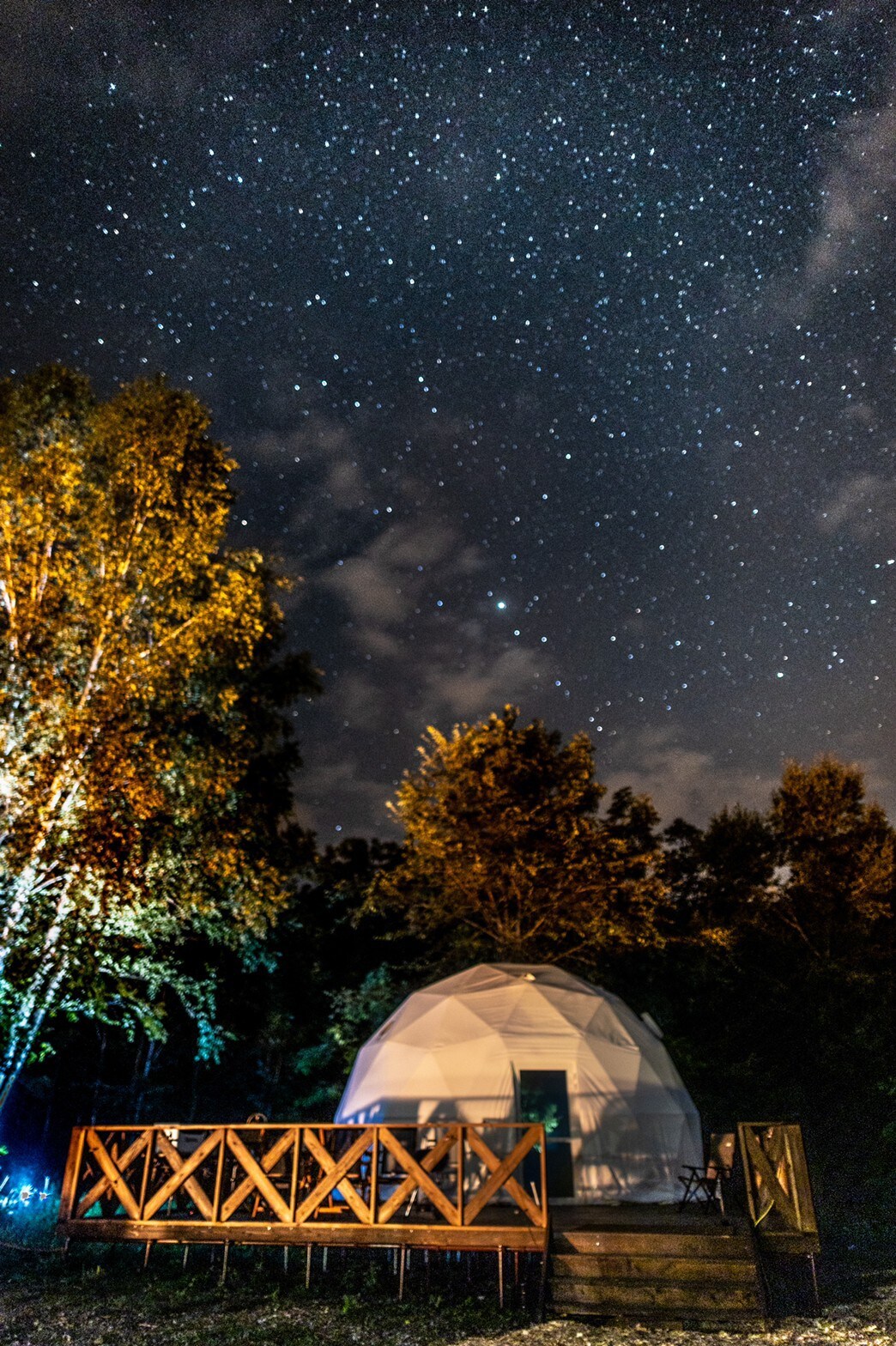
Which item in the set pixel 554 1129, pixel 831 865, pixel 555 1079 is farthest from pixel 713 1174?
pixel 831 865

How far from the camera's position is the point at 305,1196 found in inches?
398

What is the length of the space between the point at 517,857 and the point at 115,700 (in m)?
10.8

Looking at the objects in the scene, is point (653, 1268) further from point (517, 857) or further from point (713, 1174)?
point (517, 857)

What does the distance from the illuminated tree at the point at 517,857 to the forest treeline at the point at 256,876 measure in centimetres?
7

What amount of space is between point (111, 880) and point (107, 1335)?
15.2 feet

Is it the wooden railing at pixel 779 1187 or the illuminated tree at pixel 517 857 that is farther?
the illuminated tree at pixel 517 857

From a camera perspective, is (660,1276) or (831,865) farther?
(831,865)

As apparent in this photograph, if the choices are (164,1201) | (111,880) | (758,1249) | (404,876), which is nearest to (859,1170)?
(404,876)

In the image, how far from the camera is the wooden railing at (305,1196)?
905 cm

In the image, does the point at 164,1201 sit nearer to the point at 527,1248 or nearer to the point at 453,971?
the point at 527,1248

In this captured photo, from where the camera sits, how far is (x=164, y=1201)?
396 inches

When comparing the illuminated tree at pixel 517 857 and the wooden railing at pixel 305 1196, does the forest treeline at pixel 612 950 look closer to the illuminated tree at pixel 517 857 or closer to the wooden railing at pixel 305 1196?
the illuminated tree at pixel 517 857

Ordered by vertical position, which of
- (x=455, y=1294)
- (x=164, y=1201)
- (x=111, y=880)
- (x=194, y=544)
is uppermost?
(x=194, y=544)

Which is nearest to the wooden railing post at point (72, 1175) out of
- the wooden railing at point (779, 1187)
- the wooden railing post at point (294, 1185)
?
the wooden railing post at point (294, 1185)
